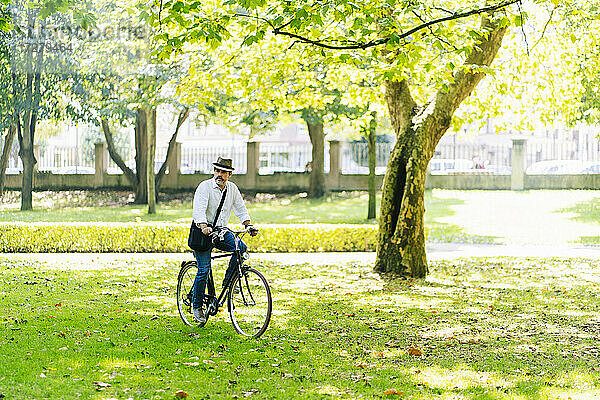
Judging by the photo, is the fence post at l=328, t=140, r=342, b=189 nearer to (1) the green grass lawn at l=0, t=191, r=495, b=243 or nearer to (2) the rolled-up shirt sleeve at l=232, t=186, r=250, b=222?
(1) the green grass lawn at l=0, t=191, r=495, b=243

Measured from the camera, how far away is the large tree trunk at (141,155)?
3512 cm

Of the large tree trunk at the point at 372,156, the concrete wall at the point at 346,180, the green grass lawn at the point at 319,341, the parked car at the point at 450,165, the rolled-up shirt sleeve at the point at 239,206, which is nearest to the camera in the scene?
the green grass lawn at the point at 319,341

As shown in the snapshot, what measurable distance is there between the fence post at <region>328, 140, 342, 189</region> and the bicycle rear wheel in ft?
87.6

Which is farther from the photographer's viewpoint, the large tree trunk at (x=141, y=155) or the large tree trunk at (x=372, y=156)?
the large tree trunk at (x=141, y=155)

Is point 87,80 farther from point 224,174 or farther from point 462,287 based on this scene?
point 224,174

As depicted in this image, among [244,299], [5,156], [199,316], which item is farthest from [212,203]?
[5,156]

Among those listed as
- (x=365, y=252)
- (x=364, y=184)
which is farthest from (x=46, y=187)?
(x=365, y=252)

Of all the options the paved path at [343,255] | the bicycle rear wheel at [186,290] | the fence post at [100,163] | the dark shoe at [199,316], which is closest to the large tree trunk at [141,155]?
the fence post at [100,163]

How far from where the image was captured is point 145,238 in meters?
19.6

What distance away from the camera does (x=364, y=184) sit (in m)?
36.3

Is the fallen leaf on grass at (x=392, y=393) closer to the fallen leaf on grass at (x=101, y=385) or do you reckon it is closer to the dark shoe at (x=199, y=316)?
the fallen leaf on grass at (x=101, y=385)

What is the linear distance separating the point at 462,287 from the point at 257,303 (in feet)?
18.8

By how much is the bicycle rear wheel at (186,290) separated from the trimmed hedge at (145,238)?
9.58 m

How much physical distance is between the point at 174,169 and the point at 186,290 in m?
29.1
